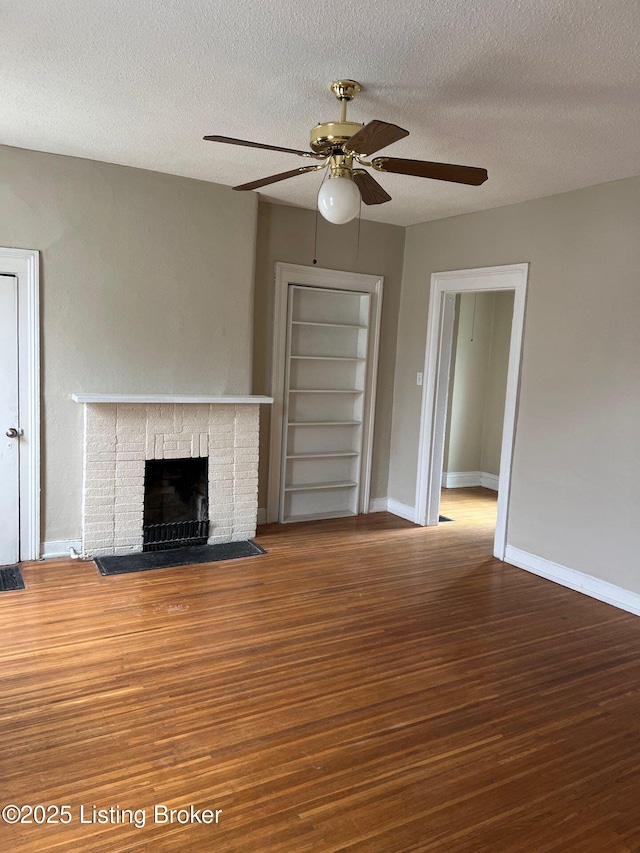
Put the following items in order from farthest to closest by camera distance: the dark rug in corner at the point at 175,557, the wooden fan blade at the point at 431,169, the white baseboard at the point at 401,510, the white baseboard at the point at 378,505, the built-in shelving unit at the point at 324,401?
the white baseboard at the point at 378,505 → the white baseboard at the point at 401,510 → the built-in shelving unit at the point at 324,401 → the dark rug in corner at the point at 175,557 → the wooden fan blade at the point at 431,169

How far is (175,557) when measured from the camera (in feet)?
14.3

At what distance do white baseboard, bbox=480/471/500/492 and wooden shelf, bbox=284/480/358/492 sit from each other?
2226 mm

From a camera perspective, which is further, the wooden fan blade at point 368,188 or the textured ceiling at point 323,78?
the wooden fan blade at point 368,188

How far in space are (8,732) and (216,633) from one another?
111cm

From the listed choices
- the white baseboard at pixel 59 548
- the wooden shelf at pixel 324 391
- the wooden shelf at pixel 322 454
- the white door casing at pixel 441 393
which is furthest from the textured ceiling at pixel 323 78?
the white baseboard at pixel 59 548

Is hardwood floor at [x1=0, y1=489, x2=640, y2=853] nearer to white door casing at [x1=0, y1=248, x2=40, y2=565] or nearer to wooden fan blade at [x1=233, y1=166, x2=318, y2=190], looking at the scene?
white door casing at [x1=0, y1=248, x2=40, y2=565]

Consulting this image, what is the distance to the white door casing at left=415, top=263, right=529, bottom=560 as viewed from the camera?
4598 millimetres

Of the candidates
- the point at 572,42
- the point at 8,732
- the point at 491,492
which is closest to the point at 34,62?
the point at 572,42

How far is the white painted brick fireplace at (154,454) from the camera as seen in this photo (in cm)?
418

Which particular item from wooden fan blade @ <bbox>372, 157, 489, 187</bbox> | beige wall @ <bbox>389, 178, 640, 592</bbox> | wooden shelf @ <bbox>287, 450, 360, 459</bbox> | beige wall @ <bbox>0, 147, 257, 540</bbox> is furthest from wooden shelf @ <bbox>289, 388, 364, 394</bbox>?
wooden fan blade @ <bbox>372, 157, 489, 187</bbox>

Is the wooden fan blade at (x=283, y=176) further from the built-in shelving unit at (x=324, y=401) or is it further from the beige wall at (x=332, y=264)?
the built-in shelving unit at (x=324, y=401)

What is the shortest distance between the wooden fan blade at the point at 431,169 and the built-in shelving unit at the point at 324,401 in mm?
2679

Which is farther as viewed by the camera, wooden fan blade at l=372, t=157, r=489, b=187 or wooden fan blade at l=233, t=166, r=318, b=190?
wooden fan blade at l=233, t=166, r=318, b=190

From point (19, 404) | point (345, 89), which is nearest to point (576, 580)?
point (345, 89)
